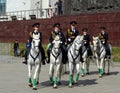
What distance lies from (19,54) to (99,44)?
19630 millimetres

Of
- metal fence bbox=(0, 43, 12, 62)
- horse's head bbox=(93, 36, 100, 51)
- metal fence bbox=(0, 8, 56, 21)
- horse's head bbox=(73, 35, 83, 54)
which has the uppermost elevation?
horse's head bbox=(73, 35, 83, 54)

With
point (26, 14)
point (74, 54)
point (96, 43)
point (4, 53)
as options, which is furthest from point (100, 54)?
point (26, 14)

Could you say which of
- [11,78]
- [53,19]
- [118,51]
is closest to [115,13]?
[118,51]

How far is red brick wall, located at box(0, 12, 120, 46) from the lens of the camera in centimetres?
3516

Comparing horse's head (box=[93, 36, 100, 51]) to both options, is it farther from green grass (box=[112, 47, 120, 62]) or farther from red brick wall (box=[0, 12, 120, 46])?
red brick wall (box=[0, 12, 120, 46])

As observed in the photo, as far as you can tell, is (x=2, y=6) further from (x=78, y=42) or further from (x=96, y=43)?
(x=78, y=42)

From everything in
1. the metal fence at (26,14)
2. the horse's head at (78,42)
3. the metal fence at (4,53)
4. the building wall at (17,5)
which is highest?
the horse's head at (78,42)

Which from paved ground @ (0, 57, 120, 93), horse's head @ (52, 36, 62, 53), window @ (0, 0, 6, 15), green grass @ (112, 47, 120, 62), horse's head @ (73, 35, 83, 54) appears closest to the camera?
paved ground @ (0, 57, 120, 93)

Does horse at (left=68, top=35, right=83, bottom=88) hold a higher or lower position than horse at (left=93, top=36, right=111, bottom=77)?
higher

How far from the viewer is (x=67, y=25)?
3972 cm

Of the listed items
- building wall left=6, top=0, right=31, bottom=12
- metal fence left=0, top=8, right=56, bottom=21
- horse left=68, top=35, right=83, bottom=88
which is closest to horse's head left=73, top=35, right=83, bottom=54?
horse left=68, top=35, right=83, bottom=88

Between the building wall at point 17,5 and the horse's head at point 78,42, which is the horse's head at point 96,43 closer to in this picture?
the horse's head at point 78,42

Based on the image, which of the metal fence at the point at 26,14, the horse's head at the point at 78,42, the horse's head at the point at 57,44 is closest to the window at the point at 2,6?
the metal fence at the point at 26,14

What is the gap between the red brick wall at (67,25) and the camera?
35156 millimetres
